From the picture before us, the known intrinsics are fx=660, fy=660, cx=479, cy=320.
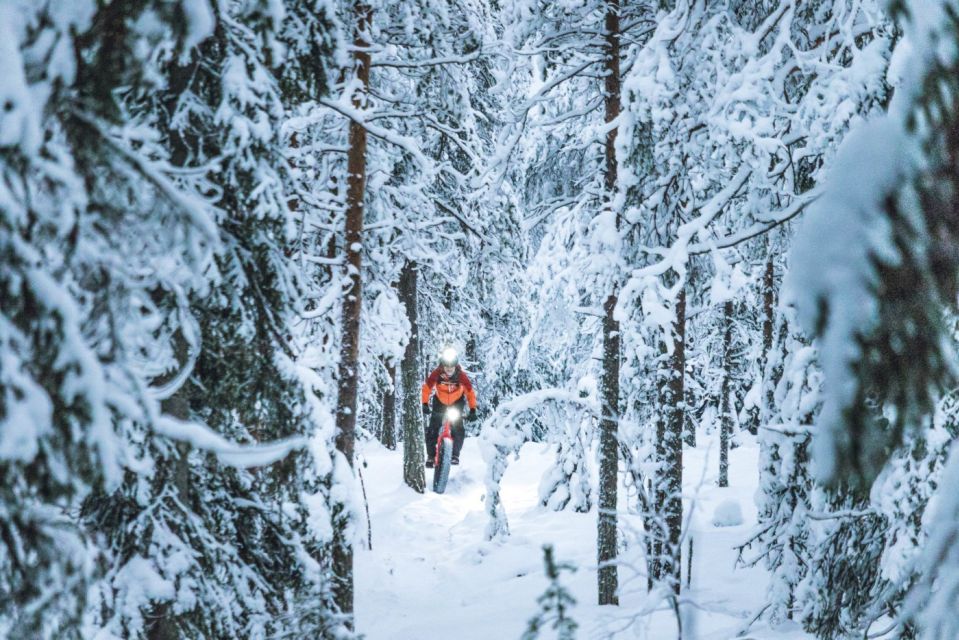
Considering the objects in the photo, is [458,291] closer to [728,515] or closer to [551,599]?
[728,515]

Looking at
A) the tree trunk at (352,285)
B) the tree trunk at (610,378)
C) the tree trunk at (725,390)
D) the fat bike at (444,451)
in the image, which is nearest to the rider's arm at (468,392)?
the fat bike at (444,451)

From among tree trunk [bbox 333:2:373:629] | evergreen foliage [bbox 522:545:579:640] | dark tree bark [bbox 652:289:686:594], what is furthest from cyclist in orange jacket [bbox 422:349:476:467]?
evergreen foliage [bbox 522:545:579:640]

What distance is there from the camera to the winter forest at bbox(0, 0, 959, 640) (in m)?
1.78

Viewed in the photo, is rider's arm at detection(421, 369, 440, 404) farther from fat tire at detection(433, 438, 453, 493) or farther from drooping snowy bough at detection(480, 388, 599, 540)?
drooping snowy bough at detection(480, 388, 599, 540)

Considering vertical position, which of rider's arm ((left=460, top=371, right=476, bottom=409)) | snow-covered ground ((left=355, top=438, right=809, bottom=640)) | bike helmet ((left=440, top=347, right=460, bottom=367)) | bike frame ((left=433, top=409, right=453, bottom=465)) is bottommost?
snow-covered ground ((left=355, top=438, right=809, bottom=640))

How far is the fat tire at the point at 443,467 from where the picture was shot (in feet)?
41.1

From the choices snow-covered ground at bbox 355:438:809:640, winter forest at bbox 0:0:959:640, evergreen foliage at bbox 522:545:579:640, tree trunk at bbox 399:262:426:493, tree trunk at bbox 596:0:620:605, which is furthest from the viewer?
tree trunk at bbox 399:262:426:493

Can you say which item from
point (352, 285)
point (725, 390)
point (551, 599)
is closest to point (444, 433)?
point (352, 285)

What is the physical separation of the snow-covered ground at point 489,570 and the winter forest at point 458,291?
7 centimetres

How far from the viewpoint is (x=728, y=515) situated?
12.1 m

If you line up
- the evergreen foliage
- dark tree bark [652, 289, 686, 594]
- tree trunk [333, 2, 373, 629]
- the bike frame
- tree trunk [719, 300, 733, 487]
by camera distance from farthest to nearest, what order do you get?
1. tree trunk [719, 300, 733, 487]
2. the bike frame
3. dark tree bark [652, 289, 686, 594]
4. tree trunk [333, 2, 373, 629]
5. the evergreen foliage

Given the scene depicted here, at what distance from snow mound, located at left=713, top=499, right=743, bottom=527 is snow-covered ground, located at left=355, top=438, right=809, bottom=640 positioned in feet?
0.07

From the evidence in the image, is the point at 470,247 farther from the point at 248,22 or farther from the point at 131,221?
the point at 131,221

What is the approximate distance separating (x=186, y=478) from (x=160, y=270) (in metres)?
1.64
